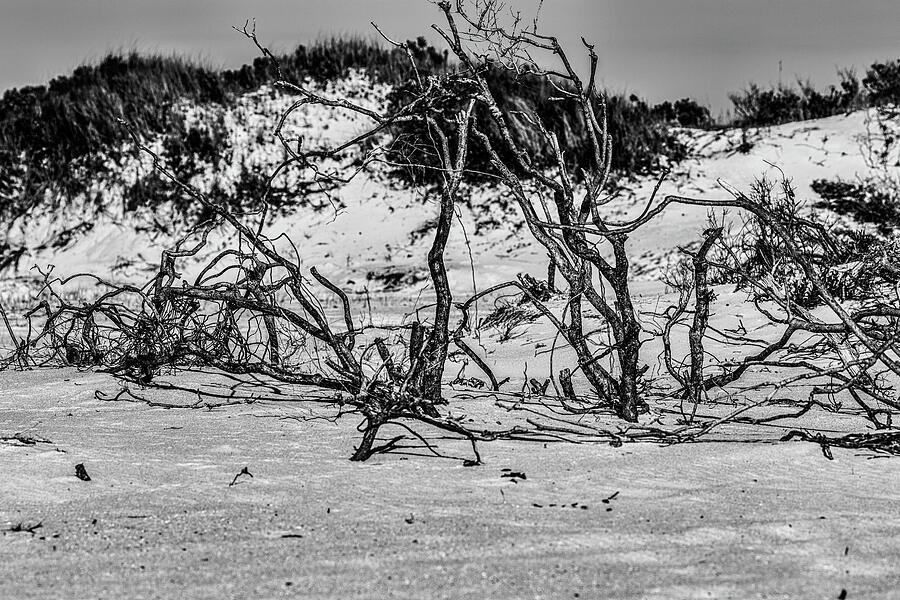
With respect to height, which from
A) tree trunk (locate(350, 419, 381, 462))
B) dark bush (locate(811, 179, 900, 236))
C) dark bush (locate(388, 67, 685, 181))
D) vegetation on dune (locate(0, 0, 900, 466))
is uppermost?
dark bush (locate(388, 67, 685, 181))

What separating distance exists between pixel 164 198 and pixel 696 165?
7566 mm

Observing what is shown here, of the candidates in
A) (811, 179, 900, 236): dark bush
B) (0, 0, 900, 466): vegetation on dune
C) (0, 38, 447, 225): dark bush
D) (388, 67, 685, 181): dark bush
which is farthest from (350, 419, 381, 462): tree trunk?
(0, 38, 447, 225): dark bush

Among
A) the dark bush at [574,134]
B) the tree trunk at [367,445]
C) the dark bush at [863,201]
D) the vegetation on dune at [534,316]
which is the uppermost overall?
the dark bush at [574,134]

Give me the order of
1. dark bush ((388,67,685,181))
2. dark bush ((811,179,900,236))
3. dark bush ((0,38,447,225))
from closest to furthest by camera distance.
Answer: dark bush ((811,179,900,236))
dark bush ((388,67,685,181))
dark bush ((0,38,447,225))

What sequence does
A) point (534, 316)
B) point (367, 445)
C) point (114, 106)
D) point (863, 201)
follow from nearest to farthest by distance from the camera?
point (367, 445), point (534, 316), point (863, 201), point (114, 106)

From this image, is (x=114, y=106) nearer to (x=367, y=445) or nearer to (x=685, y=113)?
(x=685, y=113)

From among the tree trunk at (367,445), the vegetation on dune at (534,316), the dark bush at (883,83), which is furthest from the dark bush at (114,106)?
the tree trunk at (367,445)

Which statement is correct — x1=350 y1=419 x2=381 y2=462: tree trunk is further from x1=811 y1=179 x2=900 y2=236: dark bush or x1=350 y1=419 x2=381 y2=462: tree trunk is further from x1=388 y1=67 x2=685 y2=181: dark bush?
x1=388 y1=67 x2=685 y2=181: dark bush

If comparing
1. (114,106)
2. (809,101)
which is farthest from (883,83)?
(114,106)

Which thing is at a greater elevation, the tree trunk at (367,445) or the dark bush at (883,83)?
the dark bush at (883,83)

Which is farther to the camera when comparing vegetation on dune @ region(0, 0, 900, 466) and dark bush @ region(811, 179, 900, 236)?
dark bush @ region(811, 179, 900, 236)

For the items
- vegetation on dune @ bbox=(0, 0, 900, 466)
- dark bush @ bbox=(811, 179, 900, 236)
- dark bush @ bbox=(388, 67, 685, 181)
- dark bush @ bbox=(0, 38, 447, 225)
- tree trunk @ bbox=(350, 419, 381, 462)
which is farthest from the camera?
dark bush @ bbox=(0, 38, 447, 225)

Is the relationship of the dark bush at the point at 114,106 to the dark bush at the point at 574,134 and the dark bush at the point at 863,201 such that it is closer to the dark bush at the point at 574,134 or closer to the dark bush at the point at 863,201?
the dark bush at the point at 574,134

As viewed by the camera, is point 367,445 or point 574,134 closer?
point 367,445
